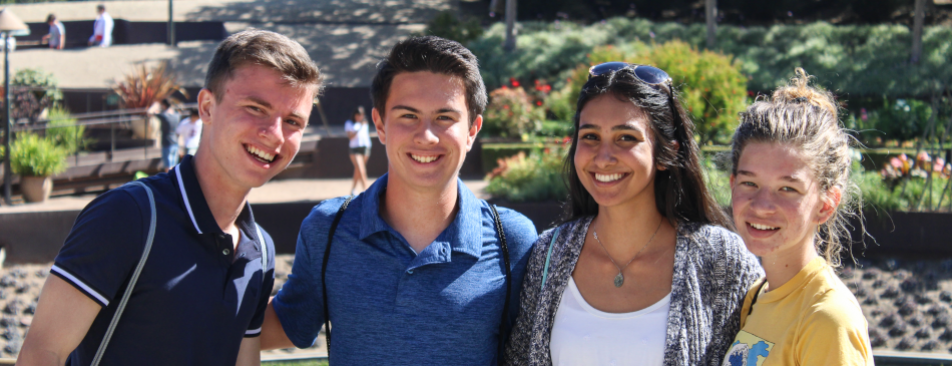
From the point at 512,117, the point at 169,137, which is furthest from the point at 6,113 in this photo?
the point at 512,117

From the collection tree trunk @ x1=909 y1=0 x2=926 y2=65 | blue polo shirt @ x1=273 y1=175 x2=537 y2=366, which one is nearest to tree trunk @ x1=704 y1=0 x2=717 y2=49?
tree trunk @ x1=909 y1=0 x2=926 y2=65

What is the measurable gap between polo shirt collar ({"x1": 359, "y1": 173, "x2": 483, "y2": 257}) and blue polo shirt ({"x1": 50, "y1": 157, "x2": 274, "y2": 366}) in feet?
1.25

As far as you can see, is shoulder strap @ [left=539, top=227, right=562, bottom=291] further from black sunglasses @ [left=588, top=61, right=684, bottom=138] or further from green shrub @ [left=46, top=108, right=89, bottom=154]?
green shrub @ [left=46, top=108, right=89, bottom=154]

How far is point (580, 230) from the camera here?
2.49m

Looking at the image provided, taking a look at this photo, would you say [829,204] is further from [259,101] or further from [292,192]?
[292,192]

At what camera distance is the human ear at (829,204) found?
2.02 metres

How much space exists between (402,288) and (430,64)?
725mm

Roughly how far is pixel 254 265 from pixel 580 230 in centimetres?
113

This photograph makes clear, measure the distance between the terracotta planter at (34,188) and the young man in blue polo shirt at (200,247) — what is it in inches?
388

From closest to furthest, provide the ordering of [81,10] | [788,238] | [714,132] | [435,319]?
[788,238] < [435,319] < [714,132] < [81,10]

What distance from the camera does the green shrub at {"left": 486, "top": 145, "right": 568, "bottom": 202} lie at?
9.04 m

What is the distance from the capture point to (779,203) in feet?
6.48

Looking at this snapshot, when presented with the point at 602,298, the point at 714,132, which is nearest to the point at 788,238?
the point at 602,298

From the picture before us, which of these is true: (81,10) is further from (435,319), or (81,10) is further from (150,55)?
(435,319)
